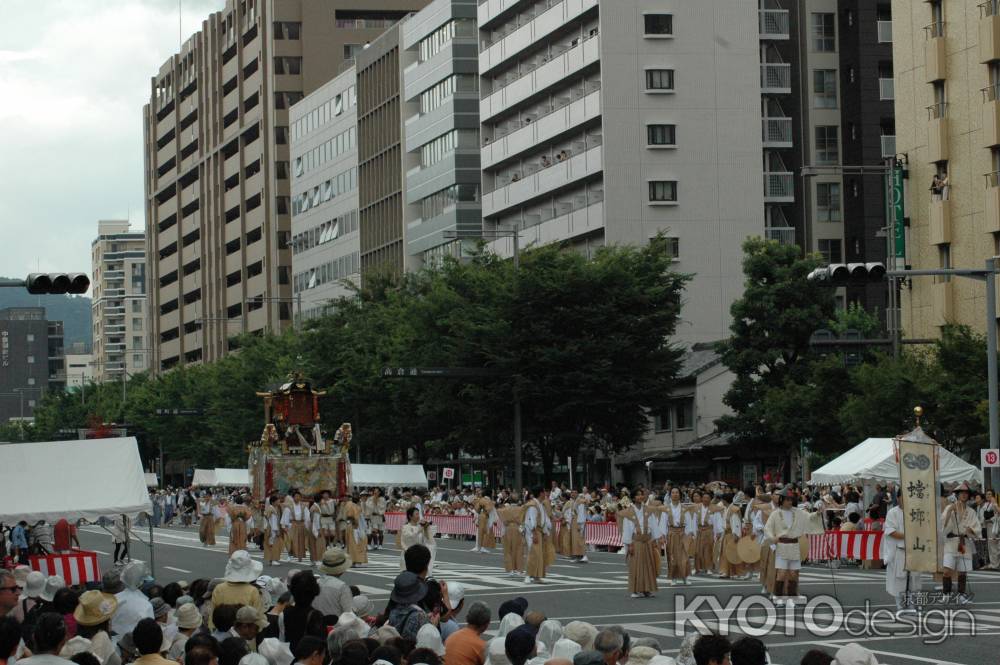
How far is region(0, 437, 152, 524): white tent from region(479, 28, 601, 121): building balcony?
49.4m

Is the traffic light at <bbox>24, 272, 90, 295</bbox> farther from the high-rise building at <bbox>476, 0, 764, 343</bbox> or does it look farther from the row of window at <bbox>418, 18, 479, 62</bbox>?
the row of window at <bbox>418, 18, 479, 62</bbox>

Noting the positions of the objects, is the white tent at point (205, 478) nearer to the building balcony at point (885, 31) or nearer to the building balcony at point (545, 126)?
the building balcony at point (545, 126)

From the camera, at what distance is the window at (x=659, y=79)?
7356cm

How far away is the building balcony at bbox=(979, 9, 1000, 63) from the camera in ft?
170

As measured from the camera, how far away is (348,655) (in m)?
10.1

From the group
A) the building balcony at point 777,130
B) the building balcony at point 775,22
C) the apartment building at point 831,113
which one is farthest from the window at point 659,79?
the building balcony at point 775,22

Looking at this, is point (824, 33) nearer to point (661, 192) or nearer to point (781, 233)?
point (781, 233)

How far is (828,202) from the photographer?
76.1 m

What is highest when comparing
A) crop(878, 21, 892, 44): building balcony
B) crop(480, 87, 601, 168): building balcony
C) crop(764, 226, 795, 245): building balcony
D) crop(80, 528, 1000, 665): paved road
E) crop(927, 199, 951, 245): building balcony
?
crop(878, 21, 892, 44): building balcony

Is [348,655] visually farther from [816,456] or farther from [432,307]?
[432,307]

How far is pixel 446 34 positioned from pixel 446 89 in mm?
2709

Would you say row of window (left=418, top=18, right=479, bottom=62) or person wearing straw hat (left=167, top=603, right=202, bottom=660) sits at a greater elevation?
row of window (left=418, top=18, right=479, bottom=62)

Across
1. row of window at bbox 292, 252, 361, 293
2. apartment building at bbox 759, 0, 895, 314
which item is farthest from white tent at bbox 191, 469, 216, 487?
row of window at bbox 292, 252, 361, 293

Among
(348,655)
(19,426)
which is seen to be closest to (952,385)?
(348,655)
